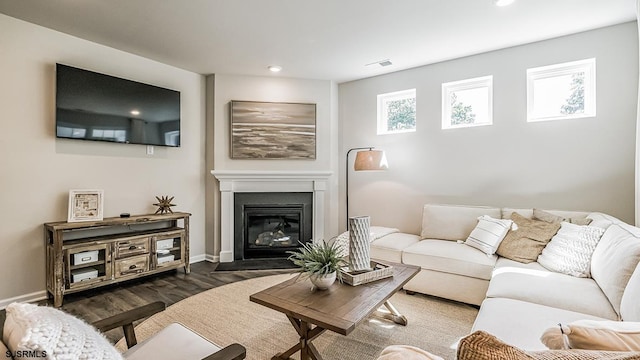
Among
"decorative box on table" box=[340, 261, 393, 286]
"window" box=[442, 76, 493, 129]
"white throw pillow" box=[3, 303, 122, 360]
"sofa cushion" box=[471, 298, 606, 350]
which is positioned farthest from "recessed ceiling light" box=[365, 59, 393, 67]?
"white throw pillow" box=[3, 303, 122, 360]

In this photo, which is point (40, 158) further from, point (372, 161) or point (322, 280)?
point (372, 161)

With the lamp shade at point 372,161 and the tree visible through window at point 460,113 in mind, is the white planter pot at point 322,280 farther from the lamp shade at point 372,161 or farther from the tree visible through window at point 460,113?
the tree visible through window at point 460,113

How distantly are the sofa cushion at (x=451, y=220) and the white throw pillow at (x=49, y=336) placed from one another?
3.12 metres

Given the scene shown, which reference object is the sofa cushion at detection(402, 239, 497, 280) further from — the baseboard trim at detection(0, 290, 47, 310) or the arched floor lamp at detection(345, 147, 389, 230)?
the baseboard trim at detection(0, 290, 47, 310)

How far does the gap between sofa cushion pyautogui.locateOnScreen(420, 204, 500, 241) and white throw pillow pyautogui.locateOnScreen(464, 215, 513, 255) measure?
19 cm

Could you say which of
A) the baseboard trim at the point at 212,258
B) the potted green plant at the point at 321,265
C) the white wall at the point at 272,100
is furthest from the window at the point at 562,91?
the baseboard trim at the point at 212,258

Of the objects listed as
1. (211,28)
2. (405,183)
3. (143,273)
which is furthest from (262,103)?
(143,273)

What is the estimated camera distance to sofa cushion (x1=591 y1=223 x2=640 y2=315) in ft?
5.34

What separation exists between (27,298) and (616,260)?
4659 millimetres

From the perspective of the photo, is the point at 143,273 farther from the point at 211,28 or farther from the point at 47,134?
the point at 211,28

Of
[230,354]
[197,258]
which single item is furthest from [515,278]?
[197,258]

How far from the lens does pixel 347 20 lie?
275 cm

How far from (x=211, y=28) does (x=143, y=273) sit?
8.72 feet

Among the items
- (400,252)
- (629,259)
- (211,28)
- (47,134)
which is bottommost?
(400,252)
